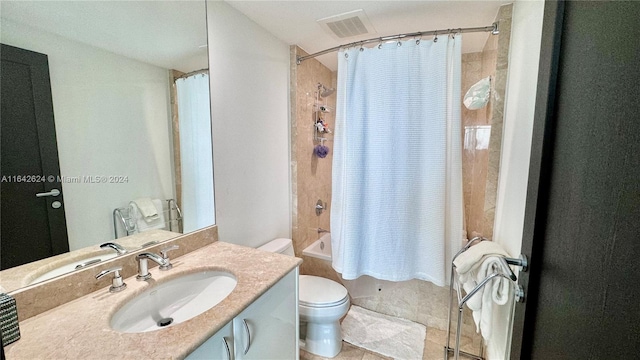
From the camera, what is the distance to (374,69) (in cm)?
163

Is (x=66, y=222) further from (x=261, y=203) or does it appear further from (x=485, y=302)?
(x=485, y=302)

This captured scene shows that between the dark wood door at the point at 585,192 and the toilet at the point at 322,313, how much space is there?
113 cm

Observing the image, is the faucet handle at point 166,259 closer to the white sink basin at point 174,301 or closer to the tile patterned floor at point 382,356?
the white sink basin at point 174,301

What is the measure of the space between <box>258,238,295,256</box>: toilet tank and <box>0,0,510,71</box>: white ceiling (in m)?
1.28

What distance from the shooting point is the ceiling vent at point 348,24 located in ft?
5.27

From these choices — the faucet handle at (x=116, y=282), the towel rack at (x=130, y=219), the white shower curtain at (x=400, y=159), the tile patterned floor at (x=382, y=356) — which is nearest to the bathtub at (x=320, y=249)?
the white shower curtain at (x=400, y=159)

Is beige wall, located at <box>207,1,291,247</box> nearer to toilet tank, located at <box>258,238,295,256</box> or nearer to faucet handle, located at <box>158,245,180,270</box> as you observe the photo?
toilet tank, located at <box>258,238,295,256</box>

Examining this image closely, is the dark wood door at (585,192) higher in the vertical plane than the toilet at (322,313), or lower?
higher

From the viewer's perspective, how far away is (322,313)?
1625 mm

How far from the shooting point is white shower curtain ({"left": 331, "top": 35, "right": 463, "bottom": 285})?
1525mm

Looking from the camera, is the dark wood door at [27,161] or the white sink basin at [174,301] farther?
the white sink basin at [174,301]

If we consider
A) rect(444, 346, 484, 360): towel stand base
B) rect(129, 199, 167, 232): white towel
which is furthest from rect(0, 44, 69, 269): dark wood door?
rect(444, 346, 484, 360): towel stand base

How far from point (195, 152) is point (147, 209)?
1.28 ft

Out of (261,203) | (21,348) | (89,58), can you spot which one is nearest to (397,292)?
(261,203)
